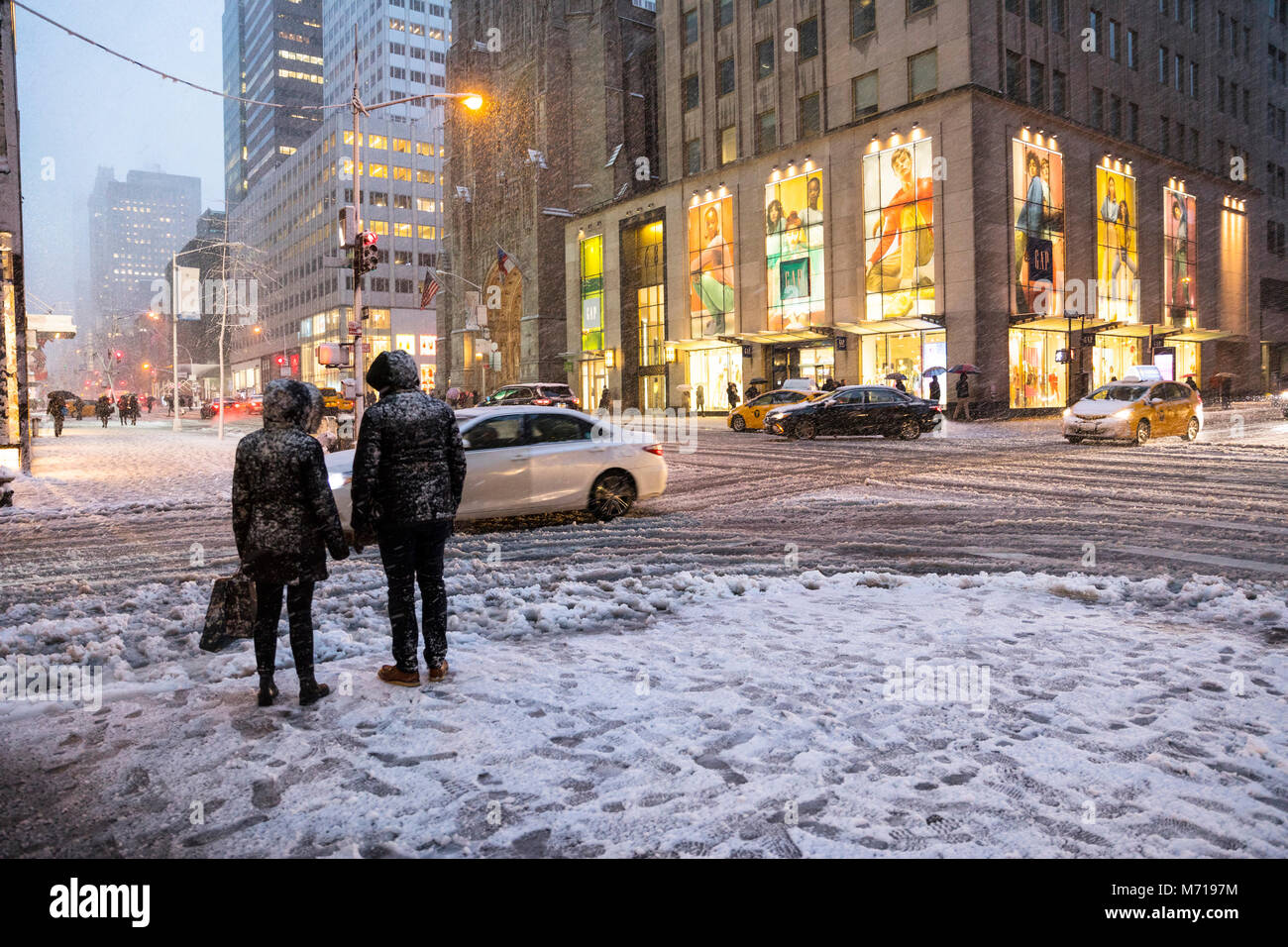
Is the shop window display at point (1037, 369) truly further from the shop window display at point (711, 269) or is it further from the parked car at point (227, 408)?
the parked car at point (227, 408)

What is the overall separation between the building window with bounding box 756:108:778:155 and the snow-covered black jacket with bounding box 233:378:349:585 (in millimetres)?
44680

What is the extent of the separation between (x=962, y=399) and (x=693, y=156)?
2449 centimetres

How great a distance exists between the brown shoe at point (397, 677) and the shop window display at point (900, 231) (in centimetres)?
3568

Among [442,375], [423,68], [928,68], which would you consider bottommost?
[442,375]

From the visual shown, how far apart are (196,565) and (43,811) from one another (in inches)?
222

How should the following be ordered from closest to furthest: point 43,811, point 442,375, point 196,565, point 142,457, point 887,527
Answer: point 43,811 < point 196,565 < point 887,527 < point 142,457 < point 442,375

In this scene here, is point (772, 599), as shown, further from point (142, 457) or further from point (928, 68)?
point (928, 68)

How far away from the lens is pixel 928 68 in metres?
38.0

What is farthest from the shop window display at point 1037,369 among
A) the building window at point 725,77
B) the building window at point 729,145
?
the building window at point 725,77

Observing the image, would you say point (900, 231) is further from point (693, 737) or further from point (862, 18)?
point (693, 737)

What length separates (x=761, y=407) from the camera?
30.2m

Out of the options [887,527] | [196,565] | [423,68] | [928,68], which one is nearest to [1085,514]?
[887,527]

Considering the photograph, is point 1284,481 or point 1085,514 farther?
point 1284,481

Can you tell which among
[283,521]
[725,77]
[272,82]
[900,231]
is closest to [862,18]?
[725,77]
